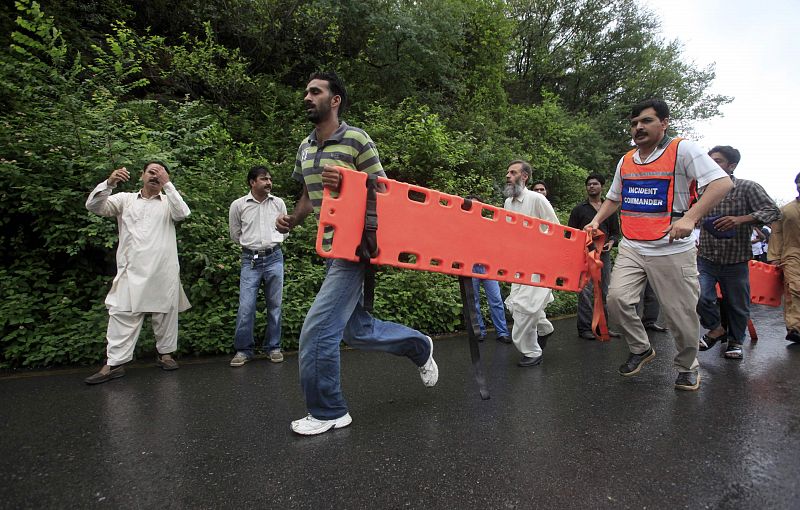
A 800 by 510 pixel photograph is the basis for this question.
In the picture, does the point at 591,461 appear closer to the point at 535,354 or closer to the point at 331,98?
the point at 535,354

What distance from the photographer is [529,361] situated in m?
4.48

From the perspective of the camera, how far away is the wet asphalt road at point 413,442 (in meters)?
2.06

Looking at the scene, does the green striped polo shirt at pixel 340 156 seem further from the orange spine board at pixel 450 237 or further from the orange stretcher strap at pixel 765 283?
the orange stretcher strap at pixel 765 283

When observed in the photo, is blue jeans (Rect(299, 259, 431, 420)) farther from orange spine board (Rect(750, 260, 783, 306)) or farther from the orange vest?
orange spine board (Rect(750, 260, 783, 306))

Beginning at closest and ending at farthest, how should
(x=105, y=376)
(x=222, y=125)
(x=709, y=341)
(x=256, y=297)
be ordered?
(x=105, y=376) → (x=256, y=297) → (x=709, y=341) → (x=222, y=125)

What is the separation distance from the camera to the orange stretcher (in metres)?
2.64

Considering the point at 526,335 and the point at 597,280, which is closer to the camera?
the point at 597,280

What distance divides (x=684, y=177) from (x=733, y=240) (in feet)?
6.26

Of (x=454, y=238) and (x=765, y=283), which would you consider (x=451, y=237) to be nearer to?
(x=454, y=238)

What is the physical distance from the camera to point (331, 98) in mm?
2963

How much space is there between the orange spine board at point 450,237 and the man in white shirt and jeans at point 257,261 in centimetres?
245

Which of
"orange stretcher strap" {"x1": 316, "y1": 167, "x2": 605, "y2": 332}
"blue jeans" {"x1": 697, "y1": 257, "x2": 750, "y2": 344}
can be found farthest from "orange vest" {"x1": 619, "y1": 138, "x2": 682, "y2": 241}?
"blue jeans" {"x1": 697, "y1": 257, "x2": 750, "y2": 344}

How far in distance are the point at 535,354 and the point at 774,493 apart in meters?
2.54

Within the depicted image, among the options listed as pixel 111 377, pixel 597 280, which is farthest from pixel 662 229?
pixel 111 377
